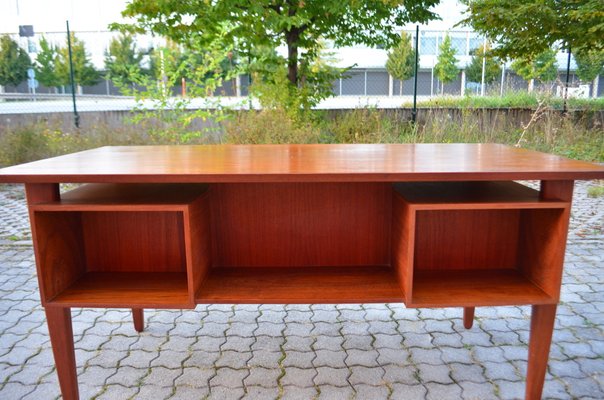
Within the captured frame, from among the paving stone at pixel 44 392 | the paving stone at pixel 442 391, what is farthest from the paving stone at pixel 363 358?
the paving stone at pixel 44 392

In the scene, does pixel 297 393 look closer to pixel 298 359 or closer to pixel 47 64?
pixel 298 359

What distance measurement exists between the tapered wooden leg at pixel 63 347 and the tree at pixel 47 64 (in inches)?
486

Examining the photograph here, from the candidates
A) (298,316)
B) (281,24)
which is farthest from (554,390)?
(281,24)

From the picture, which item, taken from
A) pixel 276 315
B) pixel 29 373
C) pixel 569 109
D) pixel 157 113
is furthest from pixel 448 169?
pixel 569 109

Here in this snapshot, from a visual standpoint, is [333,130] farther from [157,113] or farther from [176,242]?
[176,242]

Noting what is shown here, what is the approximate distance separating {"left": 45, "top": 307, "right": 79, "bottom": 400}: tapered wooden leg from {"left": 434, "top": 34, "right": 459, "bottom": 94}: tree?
18642 mm

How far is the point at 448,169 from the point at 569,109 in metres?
9.08

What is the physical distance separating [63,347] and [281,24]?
202 inches

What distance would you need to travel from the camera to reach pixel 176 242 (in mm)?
2166

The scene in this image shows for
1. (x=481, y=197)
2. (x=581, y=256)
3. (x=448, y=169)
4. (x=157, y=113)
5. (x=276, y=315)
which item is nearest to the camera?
(x=448, y=169)

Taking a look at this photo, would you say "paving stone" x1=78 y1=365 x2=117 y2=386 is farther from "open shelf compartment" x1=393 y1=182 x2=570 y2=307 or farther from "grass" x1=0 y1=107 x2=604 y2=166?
"grass" x1=0 y1=107 x2=604 y2=166

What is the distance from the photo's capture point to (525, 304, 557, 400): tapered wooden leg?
74.5 inches

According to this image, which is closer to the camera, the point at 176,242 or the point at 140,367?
the point at 176,242

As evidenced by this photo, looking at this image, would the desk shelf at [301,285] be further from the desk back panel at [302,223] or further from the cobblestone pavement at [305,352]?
the cobblestone pavement at [305,352]
